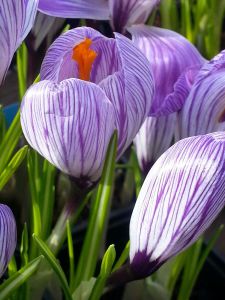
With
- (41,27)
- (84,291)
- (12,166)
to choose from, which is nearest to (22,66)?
(41,27)

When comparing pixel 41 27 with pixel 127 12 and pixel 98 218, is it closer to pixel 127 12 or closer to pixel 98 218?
pixel 127 12

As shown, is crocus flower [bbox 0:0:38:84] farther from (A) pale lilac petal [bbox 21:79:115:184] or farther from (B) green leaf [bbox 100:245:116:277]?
(B) green leaf [bbox 100:245:116:277]

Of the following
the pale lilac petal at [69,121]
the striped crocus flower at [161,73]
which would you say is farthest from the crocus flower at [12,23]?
the striped crocus flower at [161,73]

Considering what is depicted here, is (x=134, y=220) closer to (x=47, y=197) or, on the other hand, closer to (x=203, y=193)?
(x=203, y=193)

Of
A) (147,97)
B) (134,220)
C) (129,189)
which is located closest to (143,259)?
(134,220)

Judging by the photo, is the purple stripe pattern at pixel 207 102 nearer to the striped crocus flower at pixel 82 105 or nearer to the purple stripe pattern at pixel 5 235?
the striped crocus flower at pixel 82 105

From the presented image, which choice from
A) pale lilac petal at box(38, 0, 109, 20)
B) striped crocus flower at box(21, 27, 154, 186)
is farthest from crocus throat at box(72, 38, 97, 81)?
pale lilac petal at box(38, 0, 109, 20)
